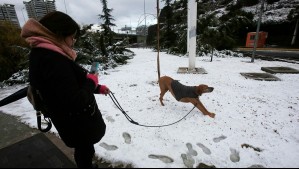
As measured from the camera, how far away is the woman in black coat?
1.30 m

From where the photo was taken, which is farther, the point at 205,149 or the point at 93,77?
the point at 205,149

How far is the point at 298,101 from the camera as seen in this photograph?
13.6 feet

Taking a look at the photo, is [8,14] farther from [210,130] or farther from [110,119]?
[210,130]

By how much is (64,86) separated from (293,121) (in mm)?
3852

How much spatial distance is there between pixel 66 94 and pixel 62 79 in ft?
0.39

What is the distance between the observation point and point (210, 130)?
299cm

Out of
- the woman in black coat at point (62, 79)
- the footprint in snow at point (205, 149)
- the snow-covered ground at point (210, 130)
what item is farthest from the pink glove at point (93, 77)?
the footprint in snow at point (205, 149)

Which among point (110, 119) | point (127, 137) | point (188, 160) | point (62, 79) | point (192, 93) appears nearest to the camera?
point (62, 79)

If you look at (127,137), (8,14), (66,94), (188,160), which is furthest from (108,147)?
(8,14)

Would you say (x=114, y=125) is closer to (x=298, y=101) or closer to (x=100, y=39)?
(x=298, y=101)

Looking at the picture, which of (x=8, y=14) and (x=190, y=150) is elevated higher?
(x=8, y=14)

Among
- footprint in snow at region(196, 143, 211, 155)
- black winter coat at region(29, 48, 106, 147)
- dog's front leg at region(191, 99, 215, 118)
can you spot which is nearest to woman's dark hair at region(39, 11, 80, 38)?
black winter coat at region(29, 48, 106, 147)

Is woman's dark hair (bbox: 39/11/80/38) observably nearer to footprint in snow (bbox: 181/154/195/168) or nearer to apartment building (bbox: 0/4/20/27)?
footprint in snow (bbox: 181/154/195/168)

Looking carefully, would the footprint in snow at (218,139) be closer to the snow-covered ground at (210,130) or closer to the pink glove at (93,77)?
the snow-covered ground at (210,130)
